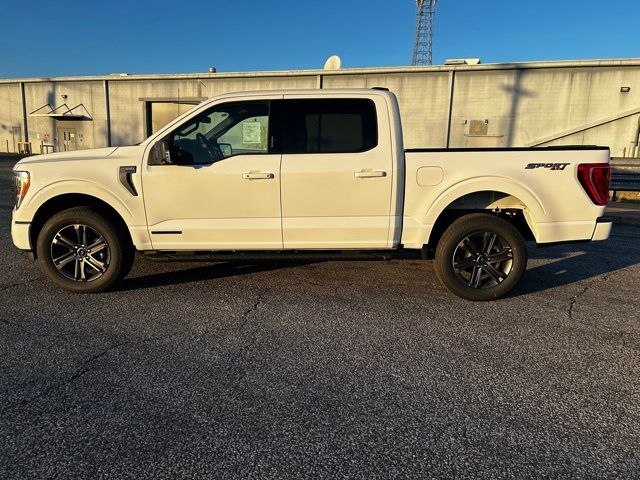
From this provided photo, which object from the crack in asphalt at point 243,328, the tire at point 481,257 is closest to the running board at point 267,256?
the crack in asphalt at point 243,328

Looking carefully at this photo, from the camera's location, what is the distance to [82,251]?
14.8ft

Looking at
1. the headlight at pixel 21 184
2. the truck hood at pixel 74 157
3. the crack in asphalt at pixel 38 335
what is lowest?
the crack in asphalt at pixel 38 335

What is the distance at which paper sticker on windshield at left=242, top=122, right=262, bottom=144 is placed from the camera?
14.6ft

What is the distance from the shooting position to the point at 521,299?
182 inches

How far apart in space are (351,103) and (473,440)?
10.9ft

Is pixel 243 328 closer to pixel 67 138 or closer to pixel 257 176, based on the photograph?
pixel 257 176

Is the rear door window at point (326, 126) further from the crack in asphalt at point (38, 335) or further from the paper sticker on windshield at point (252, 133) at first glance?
the crack in asphalt at point (38, 335)

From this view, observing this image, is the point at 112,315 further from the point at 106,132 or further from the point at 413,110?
the point at 106,132

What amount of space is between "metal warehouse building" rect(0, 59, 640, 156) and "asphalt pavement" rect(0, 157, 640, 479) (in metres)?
18.3

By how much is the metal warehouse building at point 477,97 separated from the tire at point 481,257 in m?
18.6

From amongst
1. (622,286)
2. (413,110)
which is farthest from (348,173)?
(413,110)

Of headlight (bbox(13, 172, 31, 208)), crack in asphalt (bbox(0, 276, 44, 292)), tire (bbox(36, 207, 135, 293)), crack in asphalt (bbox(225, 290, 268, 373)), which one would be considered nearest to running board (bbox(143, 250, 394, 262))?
tire (bbox(36, 207, 135, 293))

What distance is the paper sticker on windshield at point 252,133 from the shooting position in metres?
4.45

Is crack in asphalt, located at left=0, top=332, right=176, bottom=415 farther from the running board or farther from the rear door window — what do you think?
the rear door window
